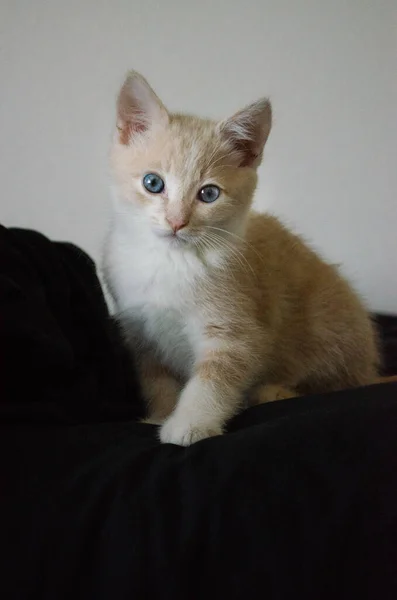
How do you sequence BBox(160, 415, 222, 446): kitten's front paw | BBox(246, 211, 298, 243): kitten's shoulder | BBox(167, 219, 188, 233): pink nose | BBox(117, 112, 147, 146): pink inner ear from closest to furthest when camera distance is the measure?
BBox(160, 415, 222, 446): kitten's front paw → BBox(167, 219, 188, 233): pink nose → BBox(117, 112, 147, 146): pink inner ear → BBox(246, 211, 298, 243): kitten's shoulder

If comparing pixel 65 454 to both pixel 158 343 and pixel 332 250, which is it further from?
pixel 332 250

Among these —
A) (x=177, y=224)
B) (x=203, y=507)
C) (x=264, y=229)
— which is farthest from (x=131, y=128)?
(x=203, y=507)

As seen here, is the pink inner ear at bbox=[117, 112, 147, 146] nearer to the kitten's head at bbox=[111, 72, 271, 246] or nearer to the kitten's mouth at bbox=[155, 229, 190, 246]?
the kitten's head at bbox=[111, 72, 271, 246]

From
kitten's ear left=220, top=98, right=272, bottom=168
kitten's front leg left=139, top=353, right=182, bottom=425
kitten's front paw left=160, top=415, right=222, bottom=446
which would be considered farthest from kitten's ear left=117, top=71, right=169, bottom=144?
kitten's front paw left=160, top=415, right=222, bottom=446

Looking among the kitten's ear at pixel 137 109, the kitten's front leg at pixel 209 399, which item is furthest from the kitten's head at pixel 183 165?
the kitten's front leg at pixel 209 399

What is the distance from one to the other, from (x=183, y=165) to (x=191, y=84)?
1.02 m

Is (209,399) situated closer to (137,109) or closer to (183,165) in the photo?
(183,165)

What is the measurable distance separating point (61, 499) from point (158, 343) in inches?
18.3

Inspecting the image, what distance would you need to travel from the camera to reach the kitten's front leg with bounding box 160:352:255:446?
0.83 meters

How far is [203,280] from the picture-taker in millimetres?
1003

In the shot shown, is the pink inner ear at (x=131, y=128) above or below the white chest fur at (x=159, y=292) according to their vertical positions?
above

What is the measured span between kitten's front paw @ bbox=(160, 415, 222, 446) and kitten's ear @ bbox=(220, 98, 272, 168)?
0.55m

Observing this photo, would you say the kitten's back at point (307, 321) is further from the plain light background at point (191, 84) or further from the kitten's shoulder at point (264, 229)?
the plain light background at point (191, 84)

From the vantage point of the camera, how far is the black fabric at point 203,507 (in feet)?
1.89
